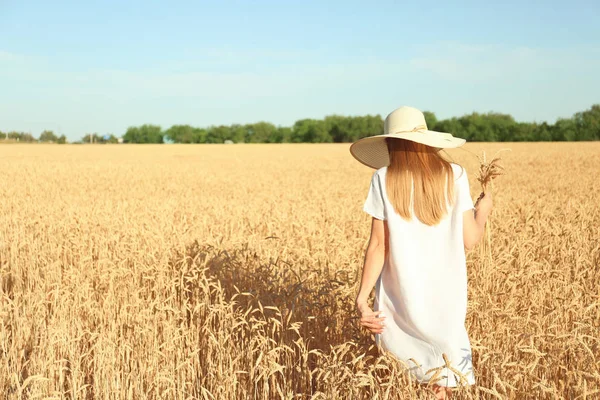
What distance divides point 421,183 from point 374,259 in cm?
42

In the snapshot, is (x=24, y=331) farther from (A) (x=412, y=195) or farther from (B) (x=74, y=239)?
(A) (x=412, y=195)

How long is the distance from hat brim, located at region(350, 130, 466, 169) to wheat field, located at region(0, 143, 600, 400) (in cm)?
100

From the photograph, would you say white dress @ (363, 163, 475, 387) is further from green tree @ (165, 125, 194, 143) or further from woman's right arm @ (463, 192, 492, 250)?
green tree @ (165, 125, 194, 143)

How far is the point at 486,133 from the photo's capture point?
7575 cm

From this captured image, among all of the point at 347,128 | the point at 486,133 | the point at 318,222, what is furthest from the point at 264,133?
the point at 318,222

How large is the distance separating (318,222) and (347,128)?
75602 mm

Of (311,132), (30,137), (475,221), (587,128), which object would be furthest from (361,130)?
(475,221)

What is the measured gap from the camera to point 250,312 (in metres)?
4.59

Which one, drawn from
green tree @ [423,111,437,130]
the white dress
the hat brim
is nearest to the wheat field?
the white dress

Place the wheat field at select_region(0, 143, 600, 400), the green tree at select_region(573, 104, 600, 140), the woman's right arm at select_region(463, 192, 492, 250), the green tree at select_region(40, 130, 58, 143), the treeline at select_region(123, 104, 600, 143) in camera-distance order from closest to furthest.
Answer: the woman's right arm at select_region(463, 192, 492, 250) < the wheat field at select_region(0, 143, 600, 400) < the green tree at select_region(573, 104, 600, 140) < the treeline at select_region(123, 104, 600, 143) < the green tree at select_region(40, 130, 58, 143)

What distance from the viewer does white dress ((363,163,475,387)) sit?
8.89 ft

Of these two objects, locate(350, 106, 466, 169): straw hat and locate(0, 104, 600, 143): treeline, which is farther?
locate(0, 104, 600, 143): treeline

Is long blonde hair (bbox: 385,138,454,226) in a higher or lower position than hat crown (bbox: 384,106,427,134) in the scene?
lower

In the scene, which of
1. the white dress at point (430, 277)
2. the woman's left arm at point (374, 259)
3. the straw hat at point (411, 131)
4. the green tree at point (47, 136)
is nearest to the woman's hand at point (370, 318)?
the woman's left arm at point (374, 259)
